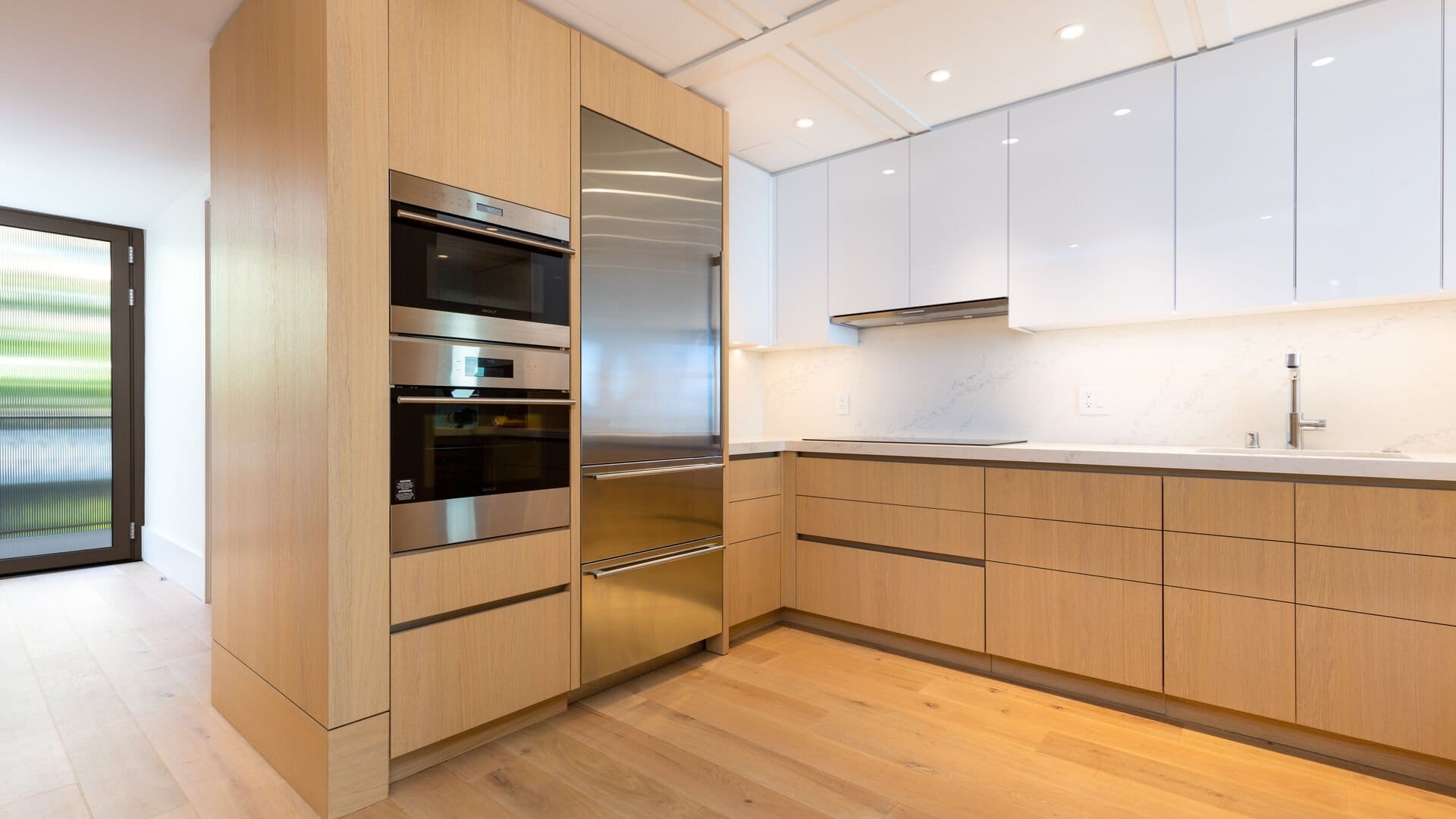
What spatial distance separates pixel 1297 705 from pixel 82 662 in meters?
4.49

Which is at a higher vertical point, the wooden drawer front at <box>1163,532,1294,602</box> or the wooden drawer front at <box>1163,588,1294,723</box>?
the wooden drawer front at <box>1163,532,1294,602</box>

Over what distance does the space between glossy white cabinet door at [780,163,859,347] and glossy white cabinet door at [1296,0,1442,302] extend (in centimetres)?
190

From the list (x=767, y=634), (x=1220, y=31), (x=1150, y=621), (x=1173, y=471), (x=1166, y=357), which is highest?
(x=1220, y=31)

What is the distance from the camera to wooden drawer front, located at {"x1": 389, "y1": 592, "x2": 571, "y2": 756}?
1874 mm

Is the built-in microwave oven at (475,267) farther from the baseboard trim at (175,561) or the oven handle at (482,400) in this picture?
the baseboard trim at (175,561)

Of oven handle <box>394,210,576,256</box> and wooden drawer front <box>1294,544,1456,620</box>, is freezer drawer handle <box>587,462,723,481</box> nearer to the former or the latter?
oven handle <box>394,210,576,256</box>

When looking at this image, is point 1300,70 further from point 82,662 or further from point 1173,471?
point 82,662

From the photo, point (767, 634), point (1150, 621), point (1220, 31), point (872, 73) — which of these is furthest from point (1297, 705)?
point (872, 73)

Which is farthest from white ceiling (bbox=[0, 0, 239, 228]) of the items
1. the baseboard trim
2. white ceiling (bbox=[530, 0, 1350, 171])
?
the baseboard trim

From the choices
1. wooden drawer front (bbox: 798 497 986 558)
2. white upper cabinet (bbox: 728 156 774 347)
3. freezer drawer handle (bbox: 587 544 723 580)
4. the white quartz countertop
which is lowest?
freezer drawer handle (bbox: 587 544 723 580)

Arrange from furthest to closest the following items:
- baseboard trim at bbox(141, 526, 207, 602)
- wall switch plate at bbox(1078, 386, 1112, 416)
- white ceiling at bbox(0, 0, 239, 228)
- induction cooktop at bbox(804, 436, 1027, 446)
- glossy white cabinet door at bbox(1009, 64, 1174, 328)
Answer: baseboard trim at bbox(141, 526, 207, 602) < induction cooktop at bbox(804, 436, 1027, 446) < wall switch plate at bbox(1078, 386, 1112, 416) < glossy white cabinet door at bbox(1009, 64, 1174, 328) < white ceiling at bbox(0, 0, 239, 228)

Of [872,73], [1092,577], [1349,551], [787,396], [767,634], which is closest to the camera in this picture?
[1349,551]

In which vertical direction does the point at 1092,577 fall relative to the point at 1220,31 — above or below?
below

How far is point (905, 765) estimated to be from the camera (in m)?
2.00
